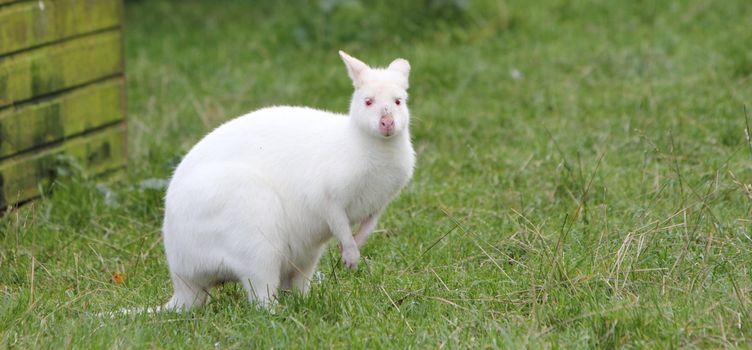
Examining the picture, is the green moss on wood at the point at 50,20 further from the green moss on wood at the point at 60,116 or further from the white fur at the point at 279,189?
the white fur at the point at 279,189

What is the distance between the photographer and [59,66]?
5957mm

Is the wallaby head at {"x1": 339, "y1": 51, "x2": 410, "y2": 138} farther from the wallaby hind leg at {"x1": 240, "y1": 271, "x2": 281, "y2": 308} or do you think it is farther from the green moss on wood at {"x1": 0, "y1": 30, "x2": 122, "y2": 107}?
the green moss on wood at {"x1": 0, "y1": 30, "x2": 122, "y2": 107}

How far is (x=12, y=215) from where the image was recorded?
5527mm

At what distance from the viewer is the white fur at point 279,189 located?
4.18 meters

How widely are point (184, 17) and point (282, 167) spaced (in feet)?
19.3

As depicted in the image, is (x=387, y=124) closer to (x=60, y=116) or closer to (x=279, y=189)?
(x=279, y=189)

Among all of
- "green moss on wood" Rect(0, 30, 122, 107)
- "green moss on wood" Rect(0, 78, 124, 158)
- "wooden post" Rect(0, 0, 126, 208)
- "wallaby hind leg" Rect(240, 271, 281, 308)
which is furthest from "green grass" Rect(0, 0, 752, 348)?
"green moss on wood" Rect(0, 30, 122, 107)

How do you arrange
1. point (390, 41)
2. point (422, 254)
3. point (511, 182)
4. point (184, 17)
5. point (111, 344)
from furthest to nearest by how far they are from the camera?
point (184, 17) → point (390, 41) → point (511, 182) → point (422, 254) → point (111, 344)

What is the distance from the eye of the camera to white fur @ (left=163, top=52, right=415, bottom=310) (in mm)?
4184

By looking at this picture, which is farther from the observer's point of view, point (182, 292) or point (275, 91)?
point (275, 91)

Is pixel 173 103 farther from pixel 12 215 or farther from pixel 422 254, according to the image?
pixel 422 254

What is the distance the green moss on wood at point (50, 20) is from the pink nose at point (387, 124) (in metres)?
2.32

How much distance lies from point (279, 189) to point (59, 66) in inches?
84.4

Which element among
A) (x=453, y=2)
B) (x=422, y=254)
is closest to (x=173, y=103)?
(x=453, y=2)
